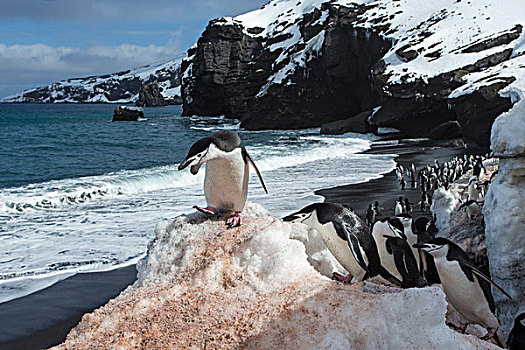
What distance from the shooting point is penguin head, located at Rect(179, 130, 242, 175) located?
3367 millimetres

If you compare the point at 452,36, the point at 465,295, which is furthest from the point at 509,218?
the point at 452,36

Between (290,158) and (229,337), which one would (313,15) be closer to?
(290,158)

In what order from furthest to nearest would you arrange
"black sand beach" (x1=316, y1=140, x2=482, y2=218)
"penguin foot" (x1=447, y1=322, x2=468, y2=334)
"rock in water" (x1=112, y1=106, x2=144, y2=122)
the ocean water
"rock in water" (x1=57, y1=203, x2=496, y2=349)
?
"rock in water" (x1=112, y1=106, x2=144, y2=122), "black sand beach" (x1=316, y1=140, x2=482, y2=218), the ocean water, "penguin foot" (x1=447, y1=322, x2=468, y2=334), "rock in water" (x1=57, y1=203, x2=496, y2=349)

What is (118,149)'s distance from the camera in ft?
104

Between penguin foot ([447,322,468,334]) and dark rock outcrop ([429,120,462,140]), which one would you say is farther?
dark rock outcrop ([429,120,462,140])

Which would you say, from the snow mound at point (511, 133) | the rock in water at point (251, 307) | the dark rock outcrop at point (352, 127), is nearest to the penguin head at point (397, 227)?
the snow mound at point (511, 133)

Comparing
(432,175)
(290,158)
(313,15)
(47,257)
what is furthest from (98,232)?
(313,15)

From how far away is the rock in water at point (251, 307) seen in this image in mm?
1939

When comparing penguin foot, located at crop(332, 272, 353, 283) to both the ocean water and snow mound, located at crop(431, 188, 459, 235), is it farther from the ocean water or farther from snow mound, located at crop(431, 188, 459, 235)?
the ocean water

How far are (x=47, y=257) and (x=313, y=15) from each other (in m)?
47.5

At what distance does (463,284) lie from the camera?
11.6 ft

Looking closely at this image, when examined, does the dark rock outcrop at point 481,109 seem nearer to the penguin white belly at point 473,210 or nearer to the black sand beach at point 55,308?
the penguin white belly at point 473,210

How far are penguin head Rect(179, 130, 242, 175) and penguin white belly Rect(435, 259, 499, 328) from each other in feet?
6.31

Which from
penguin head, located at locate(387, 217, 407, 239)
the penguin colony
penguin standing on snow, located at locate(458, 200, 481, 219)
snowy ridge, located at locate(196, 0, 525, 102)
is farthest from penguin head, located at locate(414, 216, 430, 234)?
snowy ridge, located at locate(196, 0, 525, 102)
